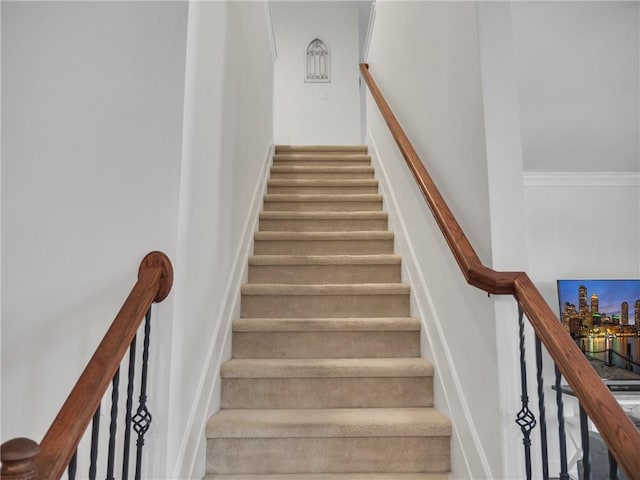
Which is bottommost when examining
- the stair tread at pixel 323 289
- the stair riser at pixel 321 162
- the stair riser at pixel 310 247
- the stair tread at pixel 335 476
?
the stair tread at pixel 335 476

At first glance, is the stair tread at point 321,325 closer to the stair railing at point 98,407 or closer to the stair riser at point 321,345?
the stair riser at point 321,345

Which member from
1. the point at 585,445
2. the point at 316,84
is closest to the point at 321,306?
the point at 585,445

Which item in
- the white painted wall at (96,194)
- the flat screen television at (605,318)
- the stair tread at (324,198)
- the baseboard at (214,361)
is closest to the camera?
the white painted wall at (96,194)

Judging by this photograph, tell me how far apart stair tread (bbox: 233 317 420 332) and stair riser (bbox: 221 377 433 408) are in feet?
0.90

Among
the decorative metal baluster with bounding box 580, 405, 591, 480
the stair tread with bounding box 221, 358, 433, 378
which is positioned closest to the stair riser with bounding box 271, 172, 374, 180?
Result: the stair tread with bounding box 221, 358, 433, 378

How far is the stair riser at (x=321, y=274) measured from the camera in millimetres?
2633

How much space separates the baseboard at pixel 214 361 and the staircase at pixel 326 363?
0.22 feet

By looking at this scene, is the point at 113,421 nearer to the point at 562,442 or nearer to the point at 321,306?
the point at 562,442

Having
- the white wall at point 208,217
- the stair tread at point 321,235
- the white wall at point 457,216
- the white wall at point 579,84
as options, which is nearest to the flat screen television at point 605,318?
the white wall at point 579,84

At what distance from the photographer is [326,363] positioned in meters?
1.98

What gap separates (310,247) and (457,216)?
1290mm

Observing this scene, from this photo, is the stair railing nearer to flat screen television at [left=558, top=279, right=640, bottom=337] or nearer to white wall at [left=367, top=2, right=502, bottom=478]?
white wall at [left=367, top=2, right=502, bottom=478]

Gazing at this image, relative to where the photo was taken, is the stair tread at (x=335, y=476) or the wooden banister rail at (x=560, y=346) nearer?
the wooden banister rail at (x=560, y=346)

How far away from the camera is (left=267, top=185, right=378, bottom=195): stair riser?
3596 mm
